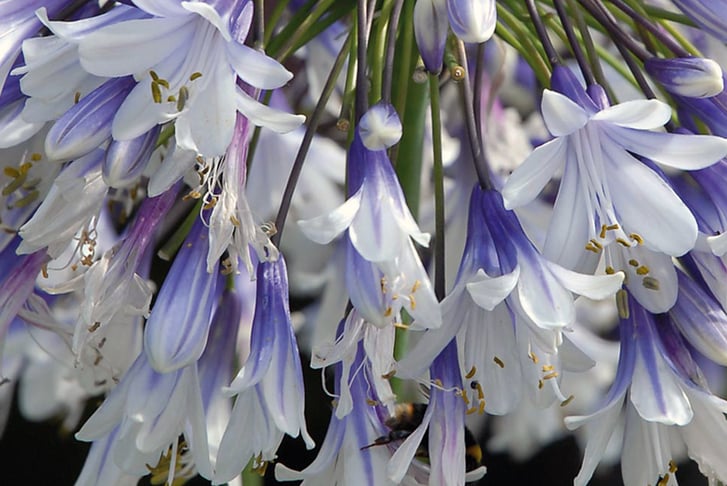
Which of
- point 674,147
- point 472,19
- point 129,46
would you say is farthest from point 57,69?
point 674,147

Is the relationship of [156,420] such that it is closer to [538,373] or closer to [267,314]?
[267,314]

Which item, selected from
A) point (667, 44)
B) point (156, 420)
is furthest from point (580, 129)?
point (156, 420)

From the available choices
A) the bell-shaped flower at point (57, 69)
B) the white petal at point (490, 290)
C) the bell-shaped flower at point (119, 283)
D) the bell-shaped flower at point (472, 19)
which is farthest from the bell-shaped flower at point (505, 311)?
the bell-shaped flower at point (57, 69)

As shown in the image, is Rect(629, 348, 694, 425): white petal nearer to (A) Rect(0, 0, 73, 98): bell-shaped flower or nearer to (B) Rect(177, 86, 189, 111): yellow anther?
(B) Rect(177, 86, 189, 111): yellow anther

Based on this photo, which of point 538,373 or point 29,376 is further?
point 29,376

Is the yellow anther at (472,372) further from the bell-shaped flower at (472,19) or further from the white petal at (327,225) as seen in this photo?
the bell-shaped flower at (472,19)

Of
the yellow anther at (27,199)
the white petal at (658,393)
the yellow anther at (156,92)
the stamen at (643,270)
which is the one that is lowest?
the white petal at (658,393)
